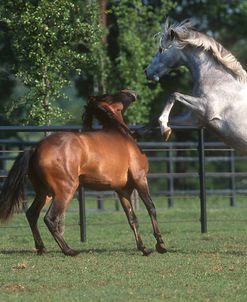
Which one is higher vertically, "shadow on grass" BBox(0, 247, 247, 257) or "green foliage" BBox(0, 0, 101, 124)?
"green foliage" BBox(0, 0, 101, 124)

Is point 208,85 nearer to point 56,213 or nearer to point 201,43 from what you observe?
point 201,43

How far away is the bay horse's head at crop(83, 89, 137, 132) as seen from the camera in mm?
10602

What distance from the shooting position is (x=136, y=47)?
2089 centimetres

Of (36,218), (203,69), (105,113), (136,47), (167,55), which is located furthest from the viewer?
(136,47)

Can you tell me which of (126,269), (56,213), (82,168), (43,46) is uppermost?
(43,46)

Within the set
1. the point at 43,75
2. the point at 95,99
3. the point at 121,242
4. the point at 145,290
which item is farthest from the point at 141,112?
the point at 145,290

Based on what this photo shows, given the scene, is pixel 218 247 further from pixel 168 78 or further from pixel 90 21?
pixel 168 78

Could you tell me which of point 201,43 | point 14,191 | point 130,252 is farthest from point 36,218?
point 201,43

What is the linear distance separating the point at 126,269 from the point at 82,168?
147 centimetres

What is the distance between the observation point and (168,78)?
28625 mm

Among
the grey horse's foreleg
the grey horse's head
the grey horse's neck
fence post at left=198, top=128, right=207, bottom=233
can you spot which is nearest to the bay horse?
the grey horse's foreleg

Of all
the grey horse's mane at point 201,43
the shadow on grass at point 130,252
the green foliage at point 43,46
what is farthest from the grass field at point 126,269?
the green foliage at point 43,46

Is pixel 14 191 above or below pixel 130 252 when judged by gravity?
above

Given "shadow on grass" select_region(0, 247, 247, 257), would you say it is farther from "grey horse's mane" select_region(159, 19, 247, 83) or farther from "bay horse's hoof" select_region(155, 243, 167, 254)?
"grey horse's mane" select_region(159, 19, 247, 83)
